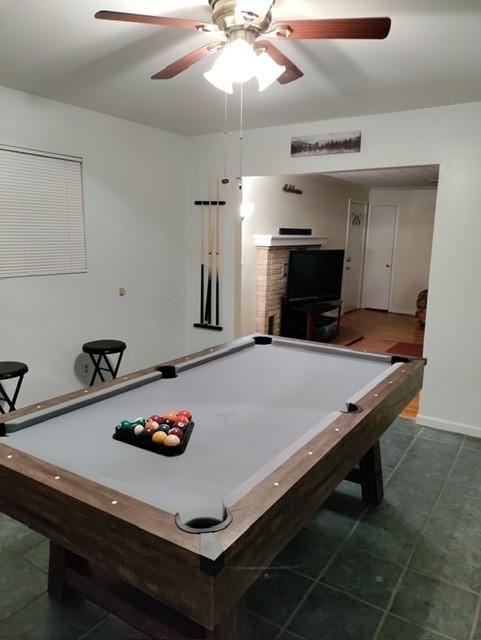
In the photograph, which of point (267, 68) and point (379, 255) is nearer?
point (267, 68)

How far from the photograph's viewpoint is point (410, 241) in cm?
861

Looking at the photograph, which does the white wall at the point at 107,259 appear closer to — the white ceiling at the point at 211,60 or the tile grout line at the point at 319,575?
the white ceiling at the point at 211,60

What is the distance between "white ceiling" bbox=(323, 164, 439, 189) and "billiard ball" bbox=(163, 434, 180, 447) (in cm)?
526

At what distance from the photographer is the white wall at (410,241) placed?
330 inches

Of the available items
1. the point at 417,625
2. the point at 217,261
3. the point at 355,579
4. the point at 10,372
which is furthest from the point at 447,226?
the point at 10,372

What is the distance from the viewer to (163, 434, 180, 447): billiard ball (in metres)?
1.55

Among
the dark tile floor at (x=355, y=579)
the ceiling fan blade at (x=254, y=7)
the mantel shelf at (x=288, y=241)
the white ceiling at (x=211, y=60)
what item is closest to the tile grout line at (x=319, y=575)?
the dark tile floor at (x=355, y=579)

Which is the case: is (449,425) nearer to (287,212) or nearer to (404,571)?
(404,571)

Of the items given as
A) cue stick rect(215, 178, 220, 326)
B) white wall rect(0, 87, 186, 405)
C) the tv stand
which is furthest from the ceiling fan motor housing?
the tv stand

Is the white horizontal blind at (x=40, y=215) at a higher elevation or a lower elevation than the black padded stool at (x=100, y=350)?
higher

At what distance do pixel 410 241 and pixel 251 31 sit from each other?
7431mm

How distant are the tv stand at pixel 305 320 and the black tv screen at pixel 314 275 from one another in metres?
0.13

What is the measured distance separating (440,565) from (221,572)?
1640 mm

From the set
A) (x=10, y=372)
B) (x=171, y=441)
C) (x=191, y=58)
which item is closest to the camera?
(x=171, y=441)
